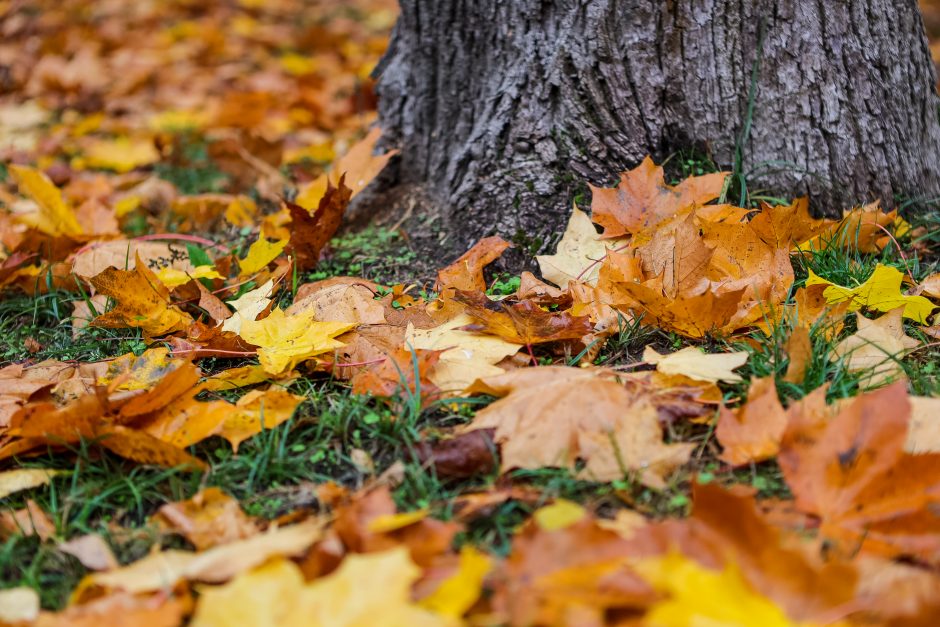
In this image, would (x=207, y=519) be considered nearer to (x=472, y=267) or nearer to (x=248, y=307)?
(x=248, y=307)

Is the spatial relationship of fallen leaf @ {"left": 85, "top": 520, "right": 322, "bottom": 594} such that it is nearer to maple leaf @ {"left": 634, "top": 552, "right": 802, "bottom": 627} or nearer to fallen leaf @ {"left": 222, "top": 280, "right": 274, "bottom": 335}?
maple leaf @ {"left": 634, "top": 552, "right": 802, "bottom": 627}

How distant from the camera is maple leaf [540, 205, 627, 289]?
193 cm

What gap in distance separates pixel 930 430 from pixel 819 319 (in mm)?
374

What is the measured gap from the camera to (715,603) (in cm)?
91

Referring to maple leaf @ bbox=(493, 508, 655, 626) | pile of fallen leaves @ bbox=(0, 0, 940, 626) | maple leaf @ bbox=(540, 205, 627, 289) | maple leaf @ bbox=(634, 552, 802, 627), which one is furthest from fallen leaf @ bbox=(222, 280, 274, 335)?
maple leaf @ bbox=(634, 552, 802, 627)

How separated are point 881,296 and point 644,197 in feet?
1.97

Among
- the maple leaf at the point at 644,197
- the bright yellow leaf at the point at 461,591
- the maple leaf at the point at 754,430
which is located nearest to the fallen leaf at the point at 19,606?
the bright yellow leaf at the point at 461,591

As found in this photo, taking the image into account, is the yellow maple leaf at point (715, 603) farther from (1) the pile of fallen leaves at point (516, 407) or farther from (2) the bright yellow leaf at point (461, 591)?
(2) the bright yellow leaf at point (461, 591)

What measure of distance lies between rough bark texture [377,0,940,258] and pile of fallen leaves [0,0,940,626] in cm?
13

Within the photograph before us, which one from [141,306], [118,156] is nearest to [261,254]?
[141,306]

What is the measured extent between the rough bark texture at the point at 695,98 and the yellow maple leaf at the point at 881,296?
475 millimetres

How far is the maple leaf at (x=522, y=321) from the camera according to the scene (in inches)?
63.1

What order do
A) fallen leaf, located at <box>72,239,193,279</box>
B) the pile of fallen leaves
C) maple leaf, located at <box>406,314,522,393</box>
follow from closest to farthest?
1. the pile of fallen leaves
2. maple leaf, located at <box>406,314,522,393</box>
3. fallen leaf, located at <box>72,239,193,279</box>

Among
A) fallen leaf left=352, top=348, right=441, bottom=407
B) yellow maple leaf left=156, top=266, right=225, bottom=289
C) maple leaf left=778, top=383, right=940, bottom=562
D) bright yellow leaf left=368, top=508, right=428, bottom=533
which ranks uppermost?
yellow maple leaf left=156, top=266, right=225, bottom=289
